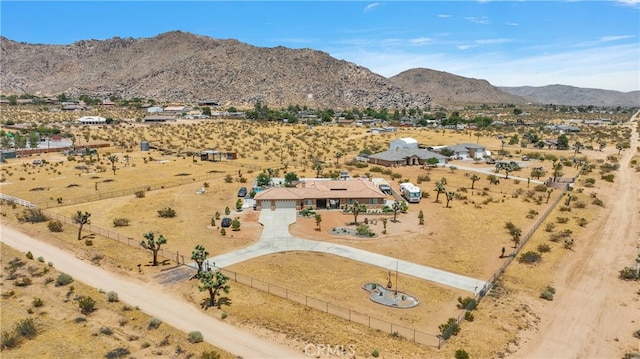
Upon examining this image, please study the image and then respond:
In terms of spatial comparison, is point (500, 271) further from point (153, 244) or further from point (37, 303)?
point (37, 303)

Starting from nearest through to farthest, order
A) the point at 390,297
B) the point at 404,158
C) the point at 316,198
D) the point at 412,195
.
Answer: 1. the point at 390,297
2. the point at 316,198
3. the point at 412,195
4. the point at 404,158

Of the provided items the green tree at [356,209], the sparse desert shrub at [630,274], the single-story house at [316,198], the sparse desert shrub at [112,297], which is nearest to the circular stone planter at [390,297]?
the green tree at [356,209]

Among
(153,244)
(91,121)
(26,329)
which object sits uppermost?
(91,121)

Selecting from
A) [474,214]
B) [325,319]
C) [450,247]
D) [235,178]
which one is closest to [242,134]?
[235,178]

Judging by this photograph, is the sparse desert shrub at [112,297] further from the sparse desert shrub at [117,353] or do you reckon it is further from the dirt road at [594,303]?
the dirt road at [594,303]

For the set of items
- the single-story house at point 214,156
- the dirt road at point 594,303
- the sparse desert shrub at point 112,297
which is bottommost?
the dirt road at point 594,303

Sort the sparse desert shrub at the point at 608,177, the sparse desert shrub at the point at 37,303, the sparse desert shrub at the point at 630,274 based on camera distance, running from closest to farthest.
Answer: the sparse desert shrub at the point at 37,303, the sparse desert shrub at the point at 630,274, the sparse desert shrub at the point at 608,177

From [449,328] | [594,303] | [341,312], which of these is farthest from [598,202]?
[341,312]
